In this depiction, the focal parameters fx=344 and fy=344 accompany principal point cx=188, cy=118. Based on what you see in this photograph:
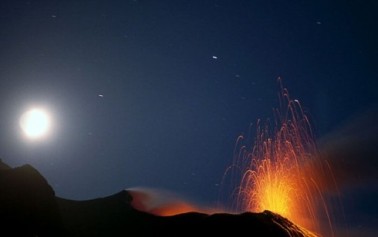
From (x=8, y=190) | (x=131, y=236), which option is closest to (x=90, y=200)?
(x=131, y=236)

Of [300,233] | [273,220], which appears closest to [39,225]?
[273,220]

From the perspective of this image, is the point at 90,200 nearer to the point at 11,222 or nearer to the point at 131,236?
the point at 131,236

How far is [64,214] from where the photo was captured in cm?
5475

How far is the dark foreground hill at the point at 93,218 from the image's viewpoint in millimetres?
29188

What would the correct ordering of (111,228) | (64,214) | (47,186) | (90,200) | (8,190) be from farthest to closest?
(90,200) → (64,214) → (111,228) → (47,186) → (8,190)

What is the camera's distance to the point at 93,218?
53969mm

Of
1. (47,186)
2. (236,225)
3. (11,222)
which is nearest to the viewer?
(11,222)

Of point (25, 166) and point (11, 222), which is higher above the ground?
point (25, 166)

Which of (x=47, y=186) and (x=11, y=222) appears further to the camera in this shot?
(x=47, y=186)

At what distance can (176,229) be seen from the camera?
43.9 meters

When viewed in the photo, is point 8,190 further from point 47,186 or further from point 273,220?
point 273,220

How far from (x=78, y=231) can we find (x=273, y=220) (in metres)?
25.6

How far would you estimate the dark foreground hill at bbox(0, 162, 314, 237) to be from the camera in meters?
29.2

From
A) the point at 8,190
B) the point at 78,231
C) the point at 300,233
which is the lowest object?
the point at 78,231
